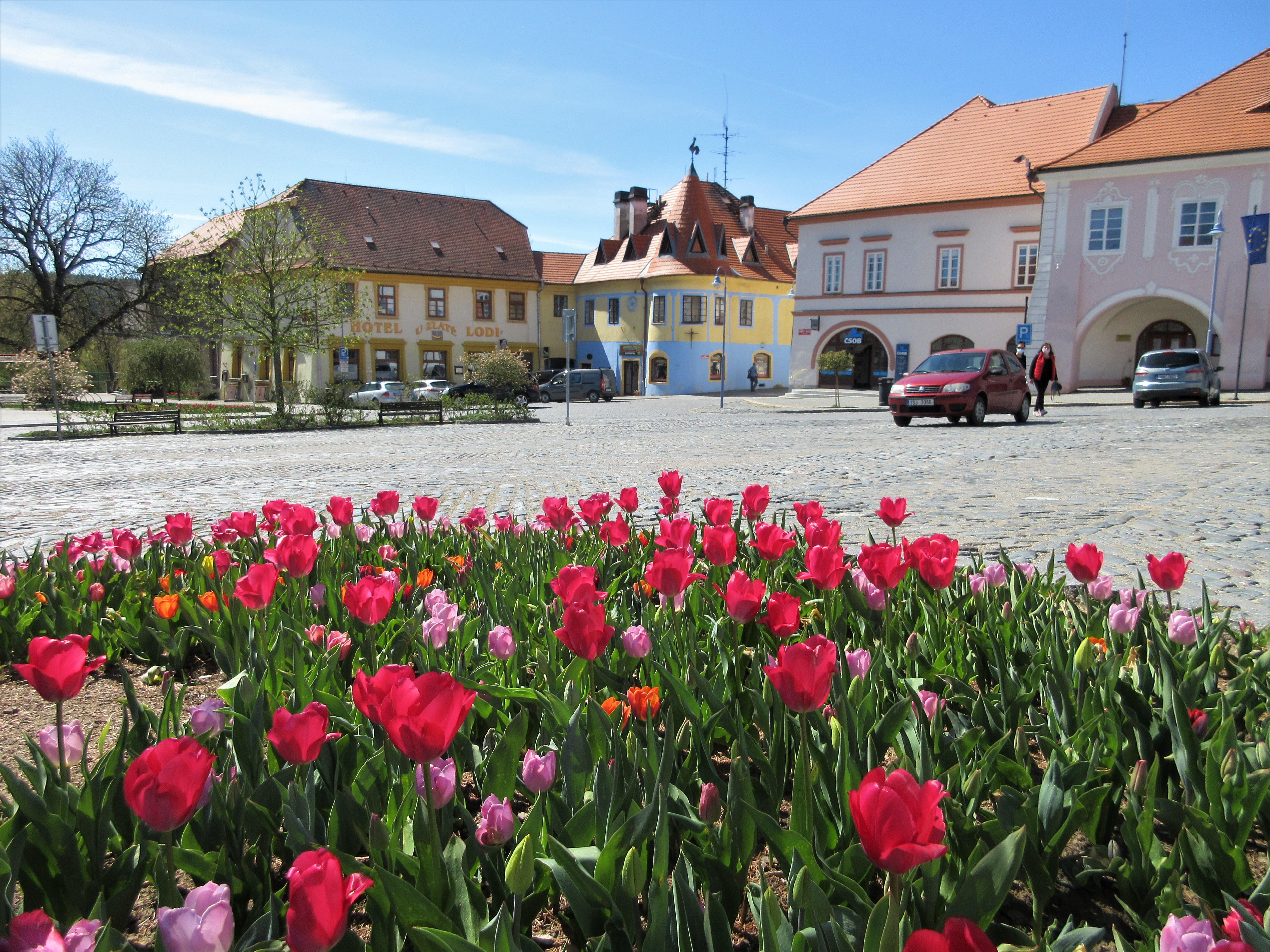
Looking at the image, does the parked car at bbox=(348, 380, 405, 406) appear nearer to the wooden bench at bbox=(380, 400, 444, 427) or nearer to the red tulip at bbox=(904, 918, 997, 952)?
the wooden bench at bbox=(380, 400, 444, 427)

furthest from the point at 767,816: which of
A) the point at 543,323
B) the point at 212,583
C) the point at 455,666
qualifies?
the point at 543,323

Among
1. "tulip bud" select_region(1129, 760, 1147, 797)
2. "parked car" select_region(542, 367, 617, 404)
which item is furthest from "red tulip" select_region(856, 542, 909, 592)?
"parked car" select_region(542, 367, 617, 404)

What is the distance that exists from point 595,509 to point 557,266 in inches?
2267

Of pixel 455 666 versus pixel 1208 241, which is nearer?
pixel 455 666

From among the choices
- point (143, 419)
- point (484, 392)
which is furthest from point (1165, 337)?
point (143, 419)

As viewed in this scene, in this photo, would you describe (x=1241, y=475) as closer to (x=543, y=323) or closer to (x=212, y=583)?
(x=212, y=583)

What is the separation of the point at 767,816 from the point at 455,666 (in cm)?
111

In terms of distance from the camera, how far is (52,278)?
1884 inches

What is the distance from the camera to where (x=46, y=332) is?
68.5 ft

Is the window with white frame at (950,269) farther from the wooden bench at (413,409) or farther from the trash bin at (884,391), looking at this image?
the wooden bench at (413,409)

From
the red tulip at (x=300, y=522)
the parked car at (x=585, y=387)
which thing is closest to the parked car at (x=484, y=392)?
the parked car at (x=585, y=387)

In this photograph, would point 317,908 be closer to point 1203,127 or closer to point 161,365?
point 1203,127

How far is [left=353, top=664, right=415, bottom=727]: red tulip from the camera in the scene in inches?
52.7

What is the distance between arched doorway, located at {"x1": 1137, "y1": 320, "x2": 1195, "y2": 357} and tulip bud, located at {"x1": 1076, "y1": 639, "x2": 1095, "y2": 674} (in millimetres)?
39182
